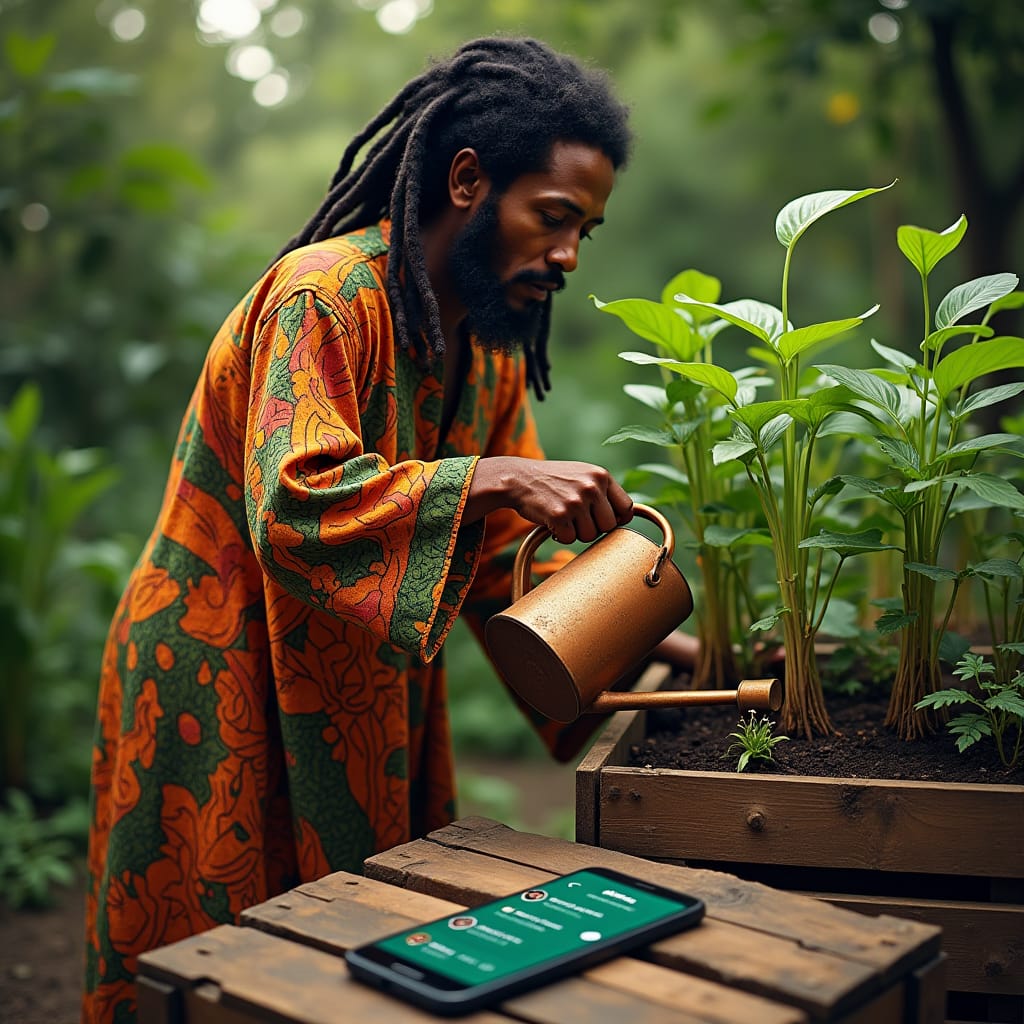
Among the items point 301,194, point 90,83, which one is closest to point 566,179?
point 90,83

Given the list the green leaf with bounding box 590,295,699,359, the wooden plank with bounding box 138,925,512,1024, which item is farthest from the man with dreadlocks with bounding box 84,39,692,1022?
the wooden plank with bounding box 138,925,512,1024

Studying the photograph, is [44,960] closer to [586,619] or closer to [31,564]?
[31,564]

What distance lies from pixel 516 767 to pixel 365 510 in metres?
3.15

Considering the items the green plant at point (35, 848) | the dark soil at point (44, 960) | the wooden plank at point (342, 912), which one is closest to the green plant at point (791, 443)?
the wooden plank at point (342, 912)

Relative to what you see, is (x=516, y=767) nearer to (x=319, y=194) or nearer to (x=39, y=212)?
(x=39, y=212)

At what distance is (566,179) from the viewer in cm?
160

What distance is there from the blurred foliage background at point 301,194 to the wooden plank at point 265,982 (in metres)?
2.09

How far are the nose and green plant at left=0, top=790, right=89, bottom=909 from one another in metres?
→ 2.09

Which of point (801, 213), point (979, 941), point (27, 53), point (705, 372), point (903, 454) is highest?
point (27, 53)

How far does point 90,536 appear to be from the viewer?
4.88 metres

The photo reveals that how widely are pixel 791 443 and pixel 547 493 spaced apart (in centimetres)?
33

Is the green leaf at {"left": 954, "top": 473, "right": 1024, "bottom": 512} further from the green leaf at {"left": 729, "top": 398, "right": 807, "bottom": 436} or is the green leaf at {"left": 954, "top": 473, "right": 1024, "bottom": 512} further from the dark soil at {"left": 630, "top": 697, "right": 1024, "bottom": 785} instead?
the dark soil at {"left": 630, "top": 697, "right": 1024, "bottom": 785}

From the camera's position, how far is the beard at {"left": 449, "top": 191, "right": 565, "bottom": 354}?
164 centimetres

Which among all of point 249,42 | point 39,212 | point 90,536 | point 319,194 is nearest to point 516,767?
point 90,536
